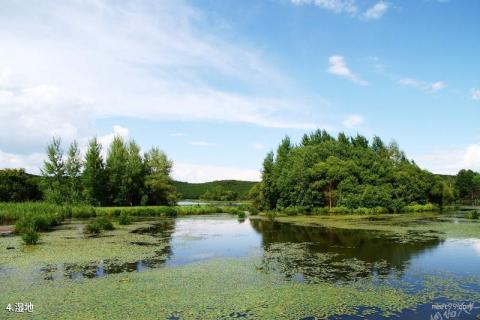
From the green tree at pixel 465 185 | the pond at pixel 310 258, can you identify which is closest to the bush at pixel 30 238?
the pond at pixel 310 258

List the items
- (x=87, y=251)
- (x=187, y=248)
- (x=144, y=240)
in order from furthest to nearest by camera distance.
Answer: (x=144, y=240)
(x=187, y=248)
(x=87, y=251)

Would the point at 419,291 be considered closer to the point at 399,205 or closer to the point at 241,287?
the point at 241,287

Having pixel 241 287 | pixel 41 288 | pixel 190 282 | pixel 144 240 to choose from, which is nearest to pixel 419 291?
pixel 241 287

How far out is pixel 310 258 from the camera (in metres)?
17.0

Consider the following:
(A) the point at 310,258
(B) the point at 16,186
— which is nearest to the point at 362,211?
(A) the point at 310,258

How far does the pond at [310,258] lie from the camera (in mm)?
12609

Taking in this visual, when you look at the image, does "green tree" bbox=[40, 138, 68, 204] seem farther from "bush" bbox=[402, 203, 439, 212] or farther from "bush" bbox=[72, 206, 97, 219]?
"bush" bbox=[402, 203, 439, 212]

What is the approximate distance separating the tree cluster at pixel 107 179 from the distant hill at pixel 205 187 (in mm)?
78899

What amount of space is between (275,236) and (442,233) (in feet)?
36.7

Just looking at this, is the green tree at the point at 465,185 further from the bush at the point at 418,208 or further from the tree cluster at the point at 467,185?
the bush at the point at 418,208

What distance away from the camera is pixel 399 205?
54969mm

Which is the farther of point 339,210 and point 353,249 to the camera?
point 339,210

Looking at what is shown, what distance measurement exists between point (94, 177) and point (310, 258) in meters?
43.9

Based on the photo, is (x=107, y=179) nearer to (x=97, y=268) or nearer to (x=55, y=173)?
(x=55, y=173)
